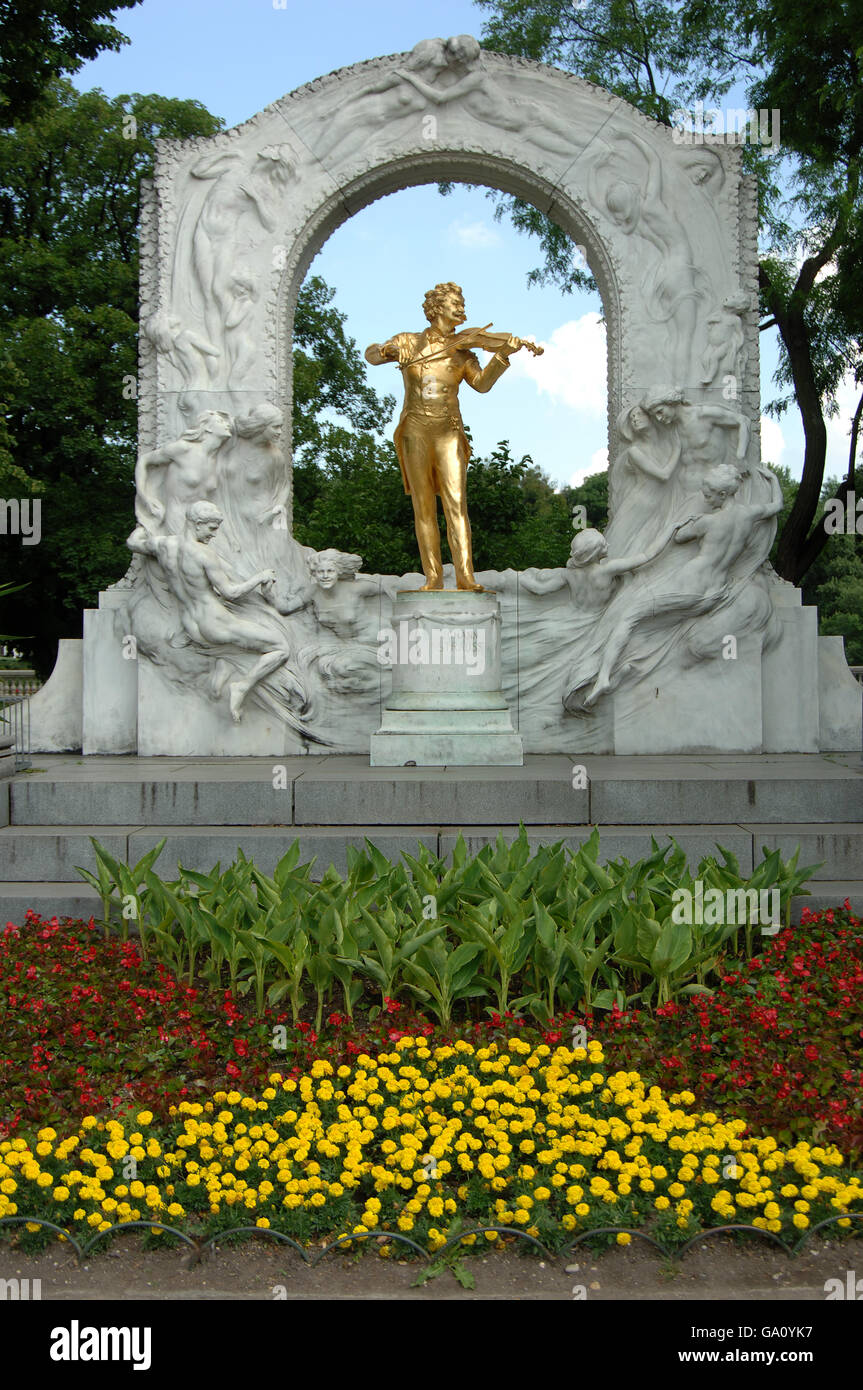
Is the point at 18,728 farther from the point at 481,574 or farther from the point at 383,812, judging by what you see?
the point at 481,574

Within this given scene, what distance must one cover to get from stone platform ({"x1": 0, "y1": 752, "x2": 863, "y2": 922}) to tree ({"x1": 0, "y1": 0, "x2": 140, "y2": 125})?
6.86 m

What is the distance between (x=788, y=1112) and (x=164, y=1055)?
205 centimetres

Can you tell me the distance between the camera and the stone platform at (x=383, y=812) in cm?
613

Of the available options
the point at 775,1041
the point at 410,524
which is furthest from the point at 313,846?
the point at 410,524

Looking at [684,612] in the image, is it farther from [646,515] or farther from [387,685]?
[387,685]

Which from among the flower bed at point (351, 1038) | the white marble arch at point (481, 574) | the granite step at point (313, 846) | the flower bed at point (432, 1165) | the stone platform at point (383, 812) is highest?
the white marble arch at point (481, 574)

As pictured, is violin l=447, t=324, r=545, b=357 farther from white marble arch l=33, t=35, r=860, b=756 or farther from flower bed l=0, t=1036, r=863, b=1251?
flower bed l=0, t=1036, r=863, b=1251

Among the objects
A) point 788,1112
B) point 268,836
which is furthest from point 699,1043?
point 268,836

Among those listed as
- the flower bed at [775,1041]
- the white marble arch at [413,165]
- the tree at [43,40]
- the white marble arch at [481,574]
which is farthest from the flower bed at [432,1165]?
the tree at [43,40]

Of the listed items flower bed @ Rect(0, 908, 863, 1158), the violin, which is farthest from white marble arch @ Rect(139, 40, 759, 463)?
flower bed @ Rect(0, 908, 863, 1158)

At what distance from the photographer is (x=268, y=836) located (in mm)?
6180

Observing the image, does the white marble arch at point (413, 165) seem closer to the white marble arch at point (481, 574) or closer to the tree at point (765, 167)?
the white marble arch at point (481, 574)

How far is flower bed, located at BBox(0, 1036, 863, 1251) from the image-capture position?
312 cm

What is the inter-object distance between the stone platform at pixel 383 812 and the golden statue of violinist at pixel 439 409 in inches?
88.0
